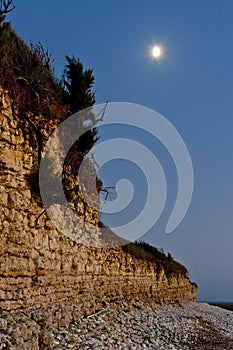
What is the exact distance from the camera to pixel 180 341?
9992 mm

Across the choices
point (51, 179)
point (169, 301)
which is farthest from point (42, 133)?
point (169, 301)

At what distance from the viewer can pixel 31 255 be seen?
778cm

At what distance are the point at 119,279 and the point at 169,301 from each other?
888 cm

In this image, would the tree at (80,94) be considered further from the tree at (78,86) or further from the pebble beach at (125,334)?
the pebble beach at (125,334)

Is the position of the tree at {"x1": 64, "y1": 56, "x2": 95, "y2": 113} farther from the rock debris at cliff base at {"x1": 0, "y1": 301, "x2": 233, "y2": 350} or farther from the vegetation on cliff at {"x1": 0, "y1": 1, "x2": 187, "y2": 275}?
the rock debris at cliff base at {"x1": 0, "y1": 301, "x2": 233, "y2": 350}

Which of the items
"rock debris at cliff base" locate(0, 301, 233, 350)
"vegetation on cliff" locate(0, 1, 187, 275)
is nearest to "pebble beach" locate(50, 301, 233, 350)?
"rock debris at cliff base" locate(0, 301, 233, 350)

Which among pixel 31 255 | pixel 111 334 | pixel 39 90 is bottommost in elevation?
pixel 111 334

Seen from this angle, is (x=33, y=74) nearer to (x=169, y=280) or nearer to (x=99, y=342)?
(x=99, y=342)

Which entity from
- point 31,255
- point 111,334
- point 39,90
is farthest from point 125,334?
point 39,90

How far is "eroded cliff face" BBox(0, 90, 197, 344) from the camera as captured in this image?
23.5 ft

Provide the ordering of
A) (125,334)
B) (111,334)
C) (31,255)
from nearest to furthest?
(31,255) < (111,334) < (125,334)

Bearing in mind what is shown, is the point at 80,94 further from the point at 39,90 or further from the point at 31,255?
the point at 31,255

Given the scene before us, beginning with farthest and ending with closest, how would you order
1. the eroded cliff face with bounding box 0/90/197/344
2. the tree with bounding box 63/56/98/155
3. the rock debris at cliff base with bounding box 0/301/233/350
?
the tree with bounding box 63/56/98/155 < the eroded cliff face with bounding box 0/90/197/344 < the rock debris at cliff base with bounding box 0/301/233/350

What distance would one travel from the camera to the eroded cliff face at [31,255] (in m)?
7.15
